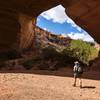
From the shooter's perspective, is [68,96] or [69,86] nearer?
[68,96]

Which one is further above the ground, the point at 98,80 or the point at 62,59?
the point at 62,59

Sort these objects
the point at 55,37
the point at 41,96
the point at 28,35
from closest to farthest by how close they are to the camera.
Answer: the point at 41,96 → the point at 28,35 → the point at 55,37

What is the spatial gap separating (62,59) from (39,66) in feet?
7.02

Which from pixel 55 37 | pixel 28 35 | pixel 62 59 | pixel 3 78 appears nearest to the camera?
pixel 3 78

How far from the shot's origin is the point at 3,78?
14.0 meters

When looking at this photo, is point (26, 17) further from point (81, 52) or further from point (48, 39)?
point (48, 39)

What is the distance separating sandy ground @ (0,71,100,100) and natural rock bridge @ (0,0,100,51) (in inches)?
255

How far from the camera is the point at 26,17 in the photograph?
86.0 feet

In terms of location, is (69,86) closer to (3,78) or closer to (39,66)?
(3,78)

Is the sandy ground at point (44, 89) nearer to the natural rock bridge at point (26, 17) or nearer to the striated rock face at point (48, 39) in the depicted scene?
the natural rock bridge at point (26, 17)

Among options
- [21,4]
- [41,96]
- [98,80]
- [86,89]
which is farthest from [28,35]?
[41,96]

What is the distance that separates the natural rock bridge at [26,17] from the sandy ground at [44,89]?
6.48m

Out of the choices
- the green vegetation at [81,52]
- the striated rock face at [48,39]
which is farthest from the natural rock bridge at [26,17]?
the striated rock face at [48,39]

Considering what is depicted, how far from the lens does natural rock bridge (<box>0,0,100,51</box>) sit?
2053 centimetres
